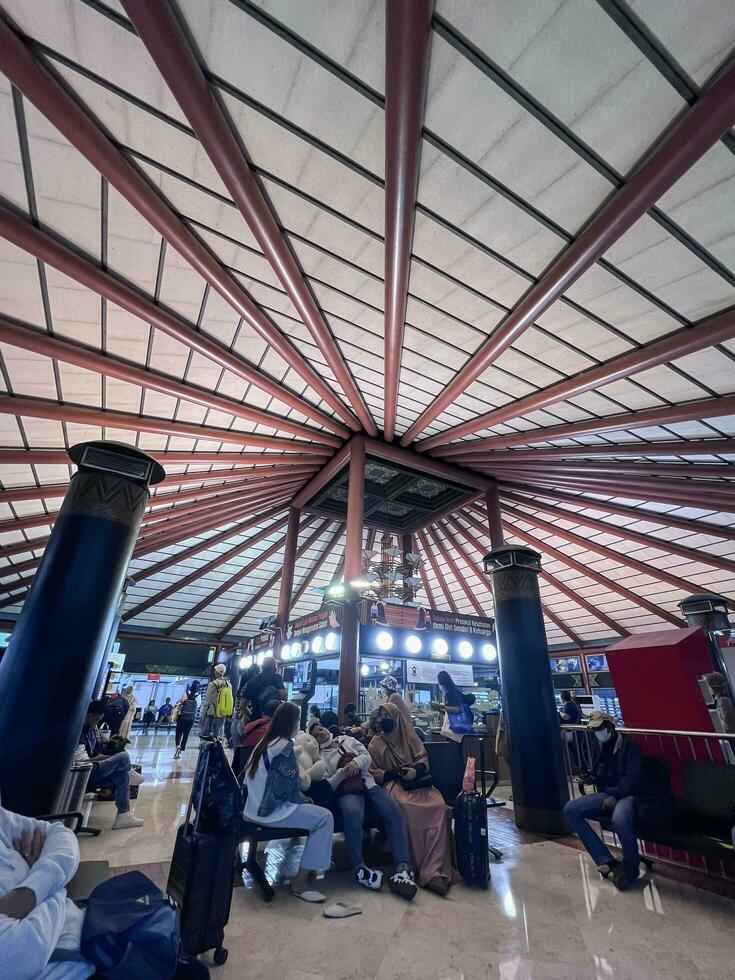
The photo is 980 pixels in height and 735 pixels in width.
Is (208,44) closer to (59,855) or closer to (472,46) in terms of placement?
(472,46)

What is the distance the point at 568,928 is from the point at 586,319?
A: 7431mm

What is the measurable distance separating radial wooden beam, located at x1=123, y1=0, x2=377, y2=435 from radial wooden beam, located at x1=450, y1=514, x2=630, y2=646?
12.4 metres

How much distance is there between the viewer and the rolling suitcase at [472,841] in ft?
14.0

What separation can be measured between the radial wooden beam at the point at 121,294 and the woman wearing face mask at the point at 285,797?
21.4 ft

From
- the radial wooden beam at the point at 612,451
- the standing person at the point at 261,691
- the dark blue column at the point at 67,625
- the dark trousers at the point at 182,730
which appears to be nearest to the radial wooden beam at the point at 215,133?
the dark blue column at the point at 67,625

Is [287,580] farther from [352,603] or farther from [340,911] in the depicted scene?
[340,911]

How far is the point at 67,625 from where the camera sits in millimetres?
4816

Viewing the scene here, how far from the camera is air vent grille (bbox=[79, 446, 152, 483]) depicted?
5.62 metres

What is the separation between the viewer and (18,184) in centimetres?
550

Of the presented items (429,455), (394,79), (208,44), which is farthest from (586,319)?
(429,455)

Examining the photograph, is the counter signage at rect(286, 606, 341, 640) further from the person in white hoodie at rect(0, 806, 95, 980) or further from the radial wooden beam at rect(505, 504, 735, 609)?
the person in white hoodie at rect(0, 806, 95, 980)

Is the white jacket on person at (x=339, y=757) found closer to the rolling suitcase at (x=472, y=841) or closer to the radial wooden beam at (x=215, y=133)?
the rolling suitcase at (x=472, y=841)

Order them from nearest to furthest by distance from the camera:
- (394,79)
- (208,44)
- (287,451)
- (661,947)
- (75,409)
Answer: (661,947) < (394,79) < (208,44) < (75,409) < (287,451)

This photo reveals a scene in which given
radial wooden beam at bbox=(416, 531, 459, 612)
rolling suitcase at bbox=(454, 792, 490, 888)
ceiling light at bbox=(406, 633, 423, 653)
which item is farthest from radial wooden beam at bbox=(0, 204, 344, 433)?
radial wooden beam at bbox=(416, 531, 459, 612)
